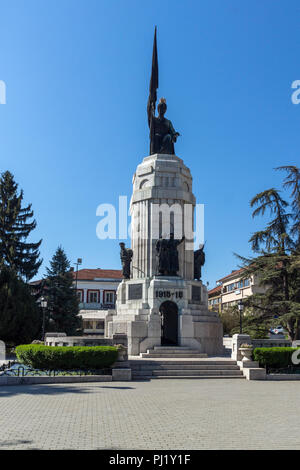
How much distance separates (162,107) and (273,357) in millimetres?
16538

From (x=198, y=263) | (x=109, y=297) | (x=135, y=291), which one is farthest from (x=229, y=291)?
(x=135, y=291)

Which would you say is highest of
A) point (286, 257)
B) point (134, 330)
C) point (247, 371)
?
point (286, 257)

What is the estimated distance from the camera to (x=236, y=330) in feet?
92.6

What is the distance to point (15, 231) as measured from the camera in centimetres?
3994

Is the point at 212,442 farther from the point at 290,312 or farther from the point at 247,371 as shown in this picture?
the point at 290,312

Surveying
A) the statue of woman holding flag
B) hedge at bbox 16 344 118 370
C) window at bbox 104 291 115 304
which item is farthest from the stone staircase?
window at bbox 104 291 115 304

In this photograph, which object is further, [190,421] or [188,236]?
[188,236]

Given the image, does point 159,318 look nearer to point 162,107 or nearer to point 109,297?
point 162,107

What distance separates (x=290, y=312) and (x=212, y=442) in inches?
710

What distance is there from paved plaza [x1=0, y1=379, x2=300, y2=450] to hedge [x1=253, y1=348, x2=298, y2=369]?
2.85 meters

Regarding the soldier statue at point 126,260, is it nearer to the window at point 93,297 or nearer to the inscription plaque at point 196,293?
the inscription plaque at point 196,293

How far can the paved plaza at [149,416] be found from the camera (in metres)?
7.74

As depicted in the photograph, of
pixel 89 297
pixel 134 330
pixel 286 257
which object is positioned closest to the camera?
pixel 134 330
